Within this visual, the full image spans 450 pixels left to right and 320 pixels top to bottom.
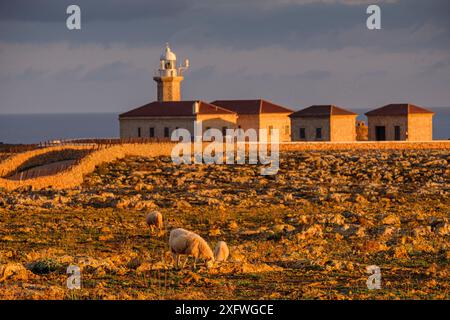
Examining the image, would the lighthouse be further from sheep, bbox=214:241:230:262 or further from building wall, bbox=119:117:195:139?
sheep, bbox=214:241:230:262

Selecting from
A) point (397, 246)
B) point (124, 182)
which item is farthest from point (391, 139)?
point (397, 246)

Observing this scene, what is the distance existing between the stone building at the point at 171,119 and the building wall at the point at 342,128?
634cm

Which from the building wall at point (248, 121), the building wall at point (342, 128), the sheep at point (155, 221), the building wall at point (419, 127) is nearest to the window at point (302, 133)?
the building wall at point (342, 128)

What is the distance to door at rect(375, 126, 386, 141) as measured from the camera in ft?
205

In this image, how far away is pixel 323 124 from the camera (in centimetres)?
6109

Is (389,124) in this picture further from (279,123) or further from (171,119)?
(171,119)

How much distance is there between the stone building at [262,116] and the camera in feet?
209

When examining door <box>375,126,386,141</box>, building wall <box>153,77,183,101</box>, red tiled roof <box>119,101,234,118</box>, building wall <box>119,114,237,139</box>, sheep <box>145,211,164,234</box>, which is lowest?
sheep <box>145,211,164,234</box>

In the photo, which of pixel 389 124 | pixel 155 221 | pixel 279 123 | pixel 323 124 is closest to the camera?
pixel 155 221

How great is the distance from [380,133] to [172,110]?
13.6m

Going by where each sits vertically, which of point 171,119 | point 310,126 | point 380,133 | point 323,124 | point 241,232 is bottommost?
point 241,232

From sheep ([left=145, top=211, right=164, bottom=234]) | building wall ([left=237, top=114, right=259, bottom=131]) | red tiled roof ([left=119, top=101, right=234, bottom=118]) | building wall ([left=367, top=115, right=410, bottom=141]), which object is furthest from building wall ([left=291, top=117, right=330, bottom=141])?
sheep ([left=145, top=211, right=164, bottom=234])

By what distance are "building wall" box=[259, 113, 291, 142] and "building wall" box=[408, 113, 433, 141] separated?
8.00 meters

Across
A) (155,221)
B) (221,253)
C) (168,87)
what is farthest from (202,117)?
(221,253)
